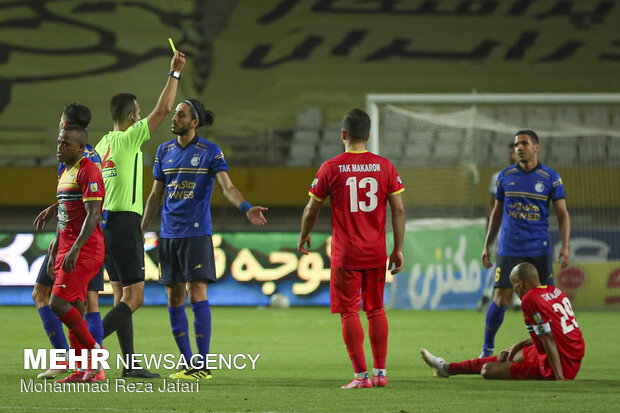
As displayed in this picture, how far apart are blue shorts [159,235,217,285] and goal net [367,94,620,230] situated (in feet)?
25.4

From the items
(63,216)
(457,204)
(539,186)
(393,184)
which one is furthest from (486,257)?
(457,204)

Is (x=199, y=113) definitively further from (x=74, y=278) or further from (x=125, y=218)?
(x=74, y=278)

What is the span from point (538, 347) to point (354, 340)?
145 centimetres

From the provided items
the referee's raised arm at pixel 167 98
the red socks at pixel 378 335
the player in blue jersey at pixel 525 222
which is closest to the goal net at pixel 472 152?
the player in blue jersey at pixel 525 222

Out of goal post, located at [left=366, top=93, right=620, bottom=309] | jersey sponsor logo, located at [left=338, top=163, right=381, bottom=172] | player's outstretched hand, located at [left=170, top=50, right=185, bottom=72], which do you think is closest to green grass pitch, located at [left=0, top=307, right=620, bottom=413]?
jersey sponsor logo, located at [left=338, top=163, right=381, bottom=172]

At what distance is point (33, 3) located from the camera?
23.3 metres

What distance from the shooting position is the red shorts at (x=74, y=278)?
6109 millimetres

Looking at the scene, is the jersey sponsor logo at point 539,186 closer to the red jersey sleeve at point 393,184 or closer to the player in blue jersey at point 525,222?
the player in blue jersey at point 525,222

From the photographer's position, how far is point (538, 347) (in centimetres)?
679

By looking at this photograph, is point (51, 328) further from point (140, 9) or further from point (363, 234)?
point (140, 9)

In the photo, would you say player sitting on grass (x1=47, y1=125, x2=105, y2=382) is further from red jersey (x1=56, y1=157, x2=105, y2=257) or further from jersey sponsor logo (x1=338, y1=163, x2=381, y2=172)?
jersey sponsor logo (x1=338, y1=163, x2=381, y2=172)

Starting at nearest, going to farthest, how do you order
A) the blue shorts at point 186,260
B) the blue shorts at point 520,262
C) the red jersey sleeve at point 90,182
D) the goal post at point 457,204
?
the red jersey sleeve at point 90,182 → the blue shorts at point 186,260 → the blue shorts at point 520,262 → the goal post at point 457,204

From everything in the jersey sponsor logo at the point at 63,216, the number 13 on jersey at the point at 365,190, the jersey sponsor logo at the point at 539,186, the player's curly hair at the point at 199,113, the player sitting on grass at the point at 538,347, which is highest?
the player's curly hair at the point at 199,113

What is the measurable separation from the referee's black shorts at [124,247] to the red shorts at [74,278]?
0.55 m
